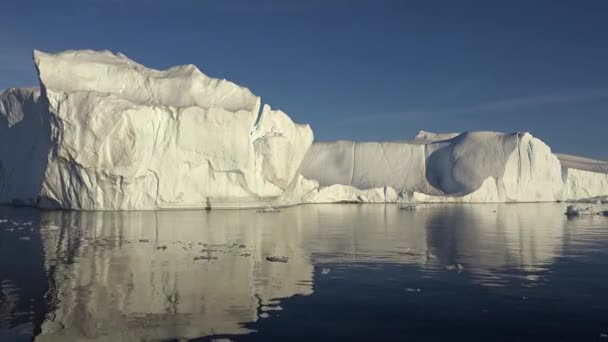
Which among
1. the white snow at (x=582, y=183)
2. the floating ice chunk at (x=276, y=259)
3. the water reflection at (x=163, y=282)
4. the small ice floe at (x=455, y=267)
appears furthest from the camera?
the white snow at (x=582, y=183)

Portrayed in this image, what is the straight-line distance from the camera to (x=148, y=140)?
2500cm

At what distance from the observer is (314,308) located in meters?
6.26

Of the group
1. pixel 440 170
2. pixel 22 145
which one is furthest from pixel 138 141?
pixel 440 170

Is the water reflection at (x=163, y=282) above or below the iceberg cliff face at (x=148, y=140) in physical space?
below

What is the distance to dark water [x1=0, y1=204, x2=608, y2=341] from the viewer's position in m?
5.36

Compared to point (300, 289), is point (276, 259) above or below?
above

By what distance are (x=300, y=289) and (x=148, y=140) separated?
19211 mm

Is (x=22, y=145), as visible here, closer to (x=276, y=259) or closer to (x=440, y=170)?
(x=276, y=259)

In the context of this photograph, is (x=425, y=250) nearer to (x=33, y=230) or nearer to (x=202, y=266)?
(x=202, y=266)

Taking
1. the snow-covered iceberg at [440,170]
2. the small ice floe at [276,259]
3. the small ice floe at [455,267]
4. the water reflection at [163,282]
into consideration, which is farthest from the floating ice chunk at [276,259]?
the snow-covered iceberg at [440,170]

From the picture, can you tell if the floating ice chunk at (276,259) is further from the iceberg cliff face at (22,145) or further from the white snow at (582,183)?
the white snow at (582,183)

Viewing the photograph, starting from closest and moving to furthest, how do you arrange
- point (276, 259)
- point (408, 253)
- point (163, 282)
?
point (163, 282) → point (276, 259) → point (408, 253)

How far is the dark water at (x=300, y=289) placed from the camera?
5363mm

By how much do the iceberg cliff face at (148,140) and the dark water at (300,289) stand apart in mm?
10943
